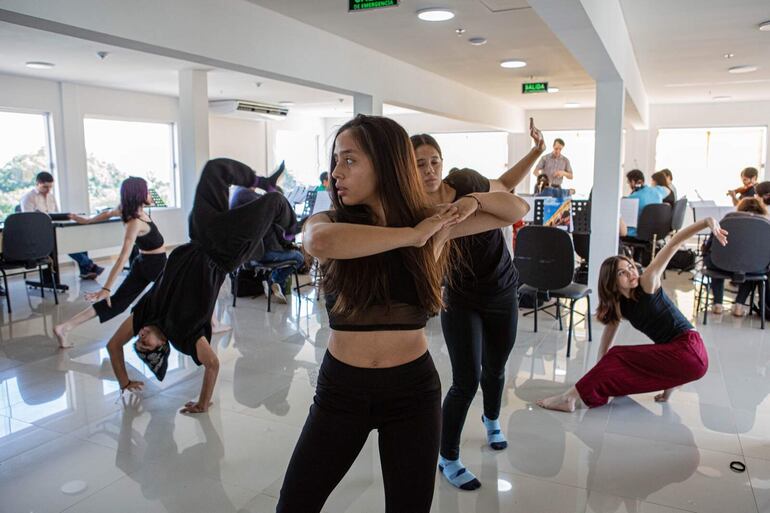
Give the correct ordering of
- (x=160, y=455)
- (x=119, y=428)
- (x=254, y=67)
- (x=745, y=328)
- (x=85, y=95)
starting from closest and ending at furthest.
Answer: (x=160, y=455) < (x=119, y=428) < (x=254, y=67) < (x=745, y=328) < (x=85, y=95)

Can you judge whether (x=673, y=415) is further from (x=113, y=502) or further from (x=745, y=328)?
(x=113, y=502)

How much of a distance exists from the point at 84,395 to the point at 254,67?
269 centimetres

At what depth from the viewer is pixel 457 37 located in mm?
5836

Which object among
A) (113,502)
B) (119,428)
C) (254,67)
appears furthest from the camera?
(254,67)

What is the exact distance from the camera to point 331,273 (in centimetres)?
147

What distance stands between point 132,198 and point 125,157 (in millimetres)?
7013

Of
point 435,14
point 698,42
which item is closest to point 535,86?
point 698,42

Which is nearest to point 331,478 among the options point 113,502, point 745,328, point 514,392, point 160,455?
point 113,502

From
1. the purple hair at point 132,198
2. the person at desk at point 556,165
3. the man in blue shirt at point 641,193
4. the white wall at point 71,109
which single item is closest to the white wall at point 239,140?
the white wall at point 71,109

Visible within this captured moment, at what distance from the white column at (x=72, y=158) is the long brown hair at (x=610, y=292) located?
863 centimetres

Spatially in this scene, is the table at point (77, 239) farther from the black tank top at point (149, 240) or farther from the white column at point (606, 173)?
the white column at point (606, 173)

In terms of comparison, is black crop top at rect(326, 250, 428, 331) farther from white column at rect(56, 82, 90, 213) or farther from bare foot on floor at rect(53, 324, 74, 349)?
white column at rect(56, 82, 90, 213)

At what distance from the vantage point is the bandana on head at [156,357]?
341cm

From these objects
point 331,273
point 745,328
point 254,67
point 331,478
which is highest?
point 254,67
